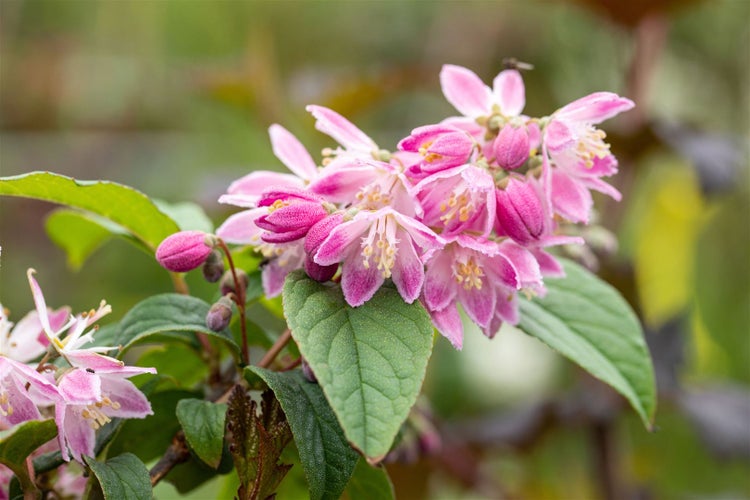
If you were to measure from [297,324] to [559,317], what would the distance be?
0.67ft

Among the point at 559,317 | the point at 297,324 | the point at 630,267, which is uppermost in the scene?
the point at 297,324

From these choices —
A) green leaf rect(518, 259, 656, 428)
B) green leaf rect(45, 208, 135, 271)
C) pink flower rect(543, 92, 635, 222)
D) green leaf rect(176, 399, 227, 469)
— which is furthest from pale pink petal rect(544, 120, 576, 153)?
green leaf rect(45, 208, 135, 271)

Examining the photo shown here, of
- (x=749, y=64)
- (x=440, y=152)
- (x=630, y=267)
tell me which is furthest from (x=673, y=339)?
(x=749, y=64)

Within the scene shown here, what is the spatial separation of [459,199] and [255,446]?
155 mm

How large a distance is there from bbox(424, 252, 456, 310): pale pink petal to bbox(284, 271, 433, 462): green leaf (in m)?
0.02

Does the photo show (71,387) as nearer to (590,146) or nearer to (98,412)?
(98,412)

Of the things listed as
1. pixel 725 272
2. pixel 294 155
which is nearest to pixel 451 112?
pixel 725 272

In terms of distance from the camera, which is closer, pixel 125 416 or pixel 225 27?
pixel 125 416

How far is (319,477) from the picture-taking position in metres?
0.38

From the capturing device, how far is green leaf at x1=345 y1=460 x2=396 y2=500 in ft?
1.53

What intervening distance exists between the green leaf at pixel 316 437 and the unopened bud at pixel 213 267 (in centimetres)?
9

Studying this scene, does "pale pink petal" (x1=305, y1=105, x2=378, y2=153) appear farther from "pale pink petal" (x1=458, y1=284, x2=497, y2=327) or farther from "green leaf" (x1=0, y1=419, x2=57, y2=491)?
"green leaf" (x1=0, y1=419, x2=57, y2=491)

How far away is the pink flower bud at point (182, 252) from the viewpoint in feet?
1.45

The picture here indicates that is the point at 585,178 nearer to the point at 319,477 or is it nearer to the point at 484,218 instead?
the point at 484,218
